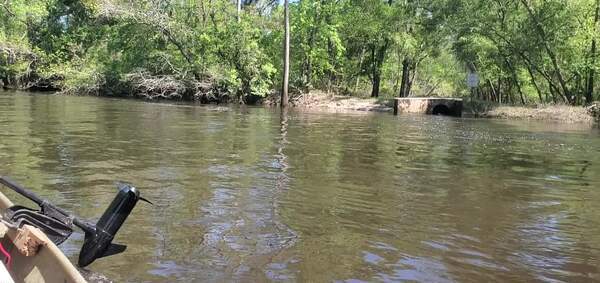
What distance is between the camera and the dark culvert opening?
1444 inches

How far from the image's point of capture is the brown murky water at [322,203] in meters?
6.24

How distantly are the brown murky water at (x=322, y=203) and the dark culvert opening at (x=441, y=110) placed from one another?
18.9 metres

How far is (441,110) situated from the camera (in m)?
37.3

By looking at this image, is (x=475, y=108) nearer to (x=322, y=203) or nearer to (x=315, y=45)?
(x=315, y=45)

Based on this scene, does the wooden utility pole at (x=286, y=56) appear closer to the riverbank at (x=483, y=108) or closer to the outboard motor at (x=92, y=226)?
the riverbank at (x=483, y=108)

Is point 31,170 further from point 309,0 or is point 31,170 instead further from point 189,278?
point 309,0

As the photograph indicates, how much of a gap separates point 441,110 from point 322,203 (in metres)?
29.7

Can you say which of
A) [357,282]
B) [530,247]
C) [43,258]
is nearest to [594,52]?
[530,247]

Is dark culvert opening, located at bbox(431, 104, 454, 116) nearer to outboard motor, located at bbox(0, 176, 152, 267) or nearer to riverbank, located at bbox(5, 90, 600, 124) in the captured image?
riverbank, located at bbox(5, 90, 600, 124)

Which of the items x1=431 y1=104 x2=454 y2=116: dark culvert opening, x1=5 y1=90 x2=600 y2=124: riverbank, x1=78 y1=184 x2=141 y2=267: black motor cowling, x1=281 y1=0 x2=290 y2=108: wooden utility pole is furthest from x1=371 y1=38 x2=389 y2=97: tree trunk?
x1=78 y1=184 x2=141 y2=267: black motor cowling

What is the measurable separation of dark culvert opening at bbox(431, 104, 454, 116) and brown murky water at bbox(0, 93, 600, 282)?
746 inches

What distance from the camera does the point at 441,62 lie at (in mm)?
53688

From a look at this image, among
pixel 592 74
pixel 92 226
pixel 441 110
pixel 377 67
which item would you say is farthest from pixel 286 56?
pixel 92 226

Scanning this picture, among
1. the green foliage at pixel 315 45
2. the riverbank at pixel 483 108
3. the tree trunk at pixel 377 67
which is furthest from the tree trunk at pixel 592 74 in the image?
the tree trunk at pixel 377 67
